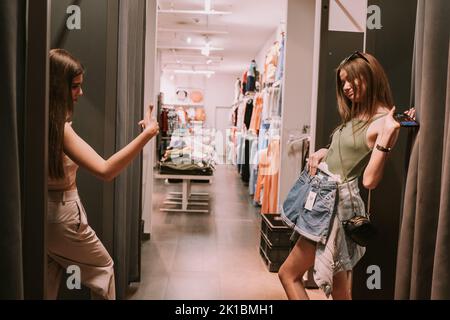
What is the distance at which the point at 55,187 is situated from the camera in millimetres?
1935

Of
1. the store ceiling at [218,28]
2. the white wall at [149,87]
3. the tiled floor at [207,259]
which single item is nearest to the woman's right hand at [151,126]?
the tiled floor at [207,259]

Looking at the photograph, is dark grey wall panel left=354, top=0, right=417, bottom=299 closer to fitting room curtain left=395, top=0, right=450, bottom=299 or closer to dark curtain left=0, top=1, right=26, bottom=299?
fitting room curtain left=395, top=0, right=450, bottom=299

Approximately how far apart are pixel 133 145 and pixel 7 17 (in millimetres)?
1011

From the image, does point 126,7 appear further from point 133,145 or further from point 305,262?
point 305,262

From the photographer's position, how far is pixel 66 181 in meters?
1.96

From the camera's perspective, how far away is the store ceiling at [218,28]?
8.22 m

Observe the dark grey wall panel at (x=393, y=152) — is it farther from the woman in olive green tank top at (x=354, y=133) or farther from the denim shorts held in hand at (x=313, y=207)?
the denim shorts held in hand at (x=313, y=207)

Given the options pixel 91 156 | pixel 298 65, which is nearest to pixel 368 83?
pixel 91 156

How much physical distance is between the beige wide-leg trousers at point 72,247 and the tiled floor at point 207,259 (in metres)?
1.41

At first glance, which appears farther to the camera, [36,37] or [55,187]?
[55,187]

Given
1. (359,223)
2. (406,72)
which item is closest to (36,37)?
(359,223)

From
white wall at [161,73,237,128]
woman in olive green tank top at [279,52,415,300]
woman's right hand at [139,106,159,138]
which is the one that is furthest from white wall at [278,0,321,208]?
white wall at [161,73,237,128]

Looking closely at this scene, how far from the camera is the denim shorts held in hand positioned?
2250 mm

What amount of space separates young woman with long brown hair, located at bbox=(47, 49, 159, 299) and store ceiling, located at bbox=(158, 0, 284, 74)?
5.11 m
